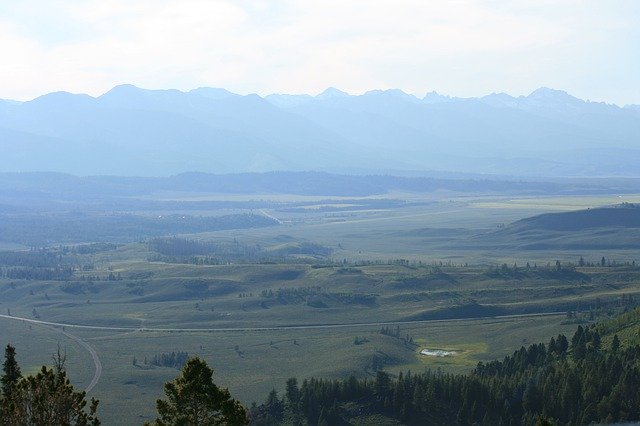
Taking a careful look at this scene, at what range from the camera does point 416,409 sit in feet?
237

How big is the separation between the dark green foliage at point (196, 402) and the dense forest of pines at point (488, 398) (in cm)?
4129

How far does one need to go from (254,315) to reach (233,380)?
136 ft

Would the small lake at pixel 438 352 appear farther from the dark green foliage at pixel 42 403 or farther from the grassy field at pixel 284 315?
the dark green foliage at pixel 42 403

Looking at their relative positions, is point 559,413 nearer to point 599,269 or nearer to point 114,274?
point 599,269

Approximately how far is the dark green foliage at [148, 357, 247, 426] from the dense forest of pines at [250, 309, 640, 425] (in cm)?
4129

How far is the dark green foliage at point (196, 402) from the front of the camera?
1188 inches

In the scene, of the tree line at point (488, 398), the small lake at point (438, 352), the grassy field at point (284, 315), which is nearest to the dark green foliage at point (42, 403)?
the tree line at point (488, 398)

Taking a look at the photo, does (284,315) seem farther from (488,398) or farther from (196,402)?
(196,402)

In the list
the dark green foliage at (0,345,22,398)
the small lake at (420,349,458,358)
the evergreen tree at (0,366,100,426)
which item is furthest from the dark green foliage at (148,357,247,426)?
the small lake at (420,349,458,358)

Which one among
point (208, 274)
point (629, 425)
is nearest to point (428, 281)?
point (208, 274)

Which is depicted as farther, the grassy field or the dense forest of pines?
the grassy field

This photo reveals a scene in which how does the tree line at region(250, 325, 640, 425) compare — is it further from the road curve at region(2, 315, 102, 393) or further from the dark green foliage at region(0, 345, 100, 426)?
the dark green foliage at region(0, 345, 100, 426)

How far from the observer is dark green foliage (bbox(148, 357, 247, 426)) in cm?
3019

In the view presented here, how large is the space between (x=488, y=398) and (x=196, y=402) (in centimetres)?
4521
